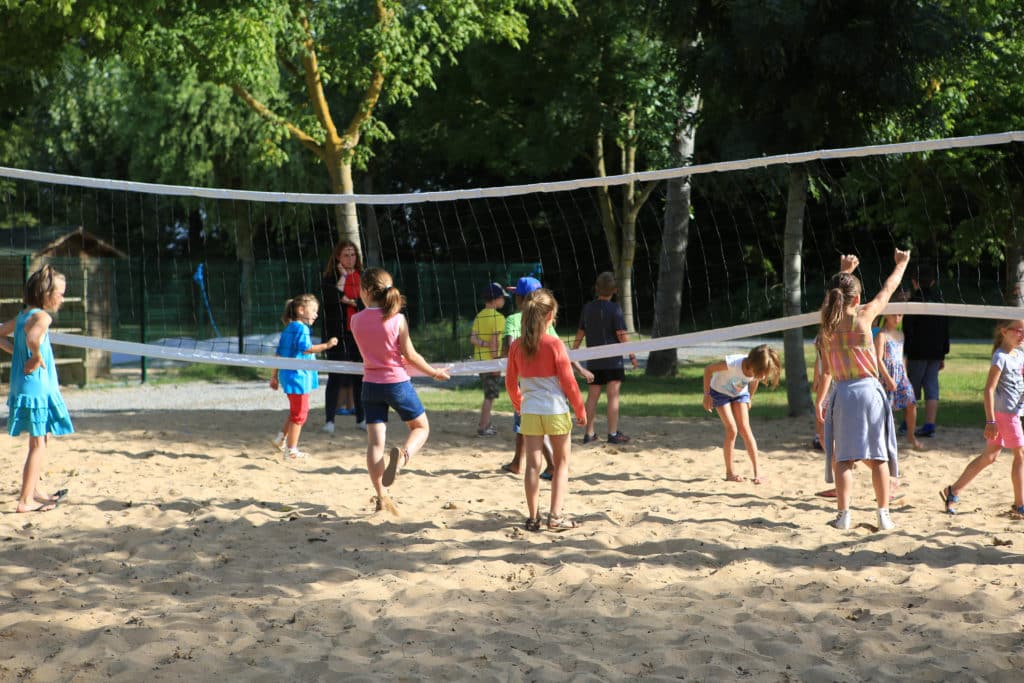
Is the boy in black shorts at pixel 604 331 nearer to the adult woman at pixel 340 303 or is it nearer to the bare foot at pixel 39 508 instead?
the adult woman at pixel 340 303

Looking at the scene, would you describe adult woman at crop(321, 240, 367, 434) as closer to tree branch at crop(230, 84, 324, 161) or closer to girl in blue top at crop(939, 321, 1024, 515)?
girl in blue top at crop(939, 321, 1024, 515)

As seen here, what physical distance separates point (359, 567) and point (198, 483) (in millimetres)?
2332

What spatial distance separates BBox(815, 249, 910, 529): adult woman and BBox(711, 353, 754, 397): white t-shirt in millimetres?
1350

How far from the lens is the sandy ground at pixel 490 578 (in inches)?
165

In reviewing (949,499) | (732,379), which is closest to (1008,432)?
(949,499)

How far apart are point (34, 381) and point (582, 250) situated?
25329 mm

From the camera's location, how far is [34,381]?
6.35 m

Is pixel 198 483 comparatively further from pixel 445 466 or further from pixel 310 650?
pixel 310 650

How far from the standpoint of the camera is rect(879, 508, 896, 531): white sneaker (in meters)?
6.08

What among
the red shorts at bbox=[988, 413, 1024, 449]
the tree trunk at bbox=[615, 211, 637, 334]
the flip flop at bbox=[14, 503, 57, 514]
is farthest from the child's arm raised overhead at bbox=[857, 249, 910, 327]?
the tree trunk at bbox=[615, 211, 637, 334]

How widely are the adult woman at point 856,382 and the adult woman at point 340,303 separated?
4.25 meters

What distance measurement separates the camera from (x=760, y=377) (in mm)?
7207

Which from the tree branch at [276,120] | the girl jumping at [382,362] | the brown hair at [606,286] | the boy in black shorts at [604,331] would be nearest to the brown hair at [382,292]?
the girl jumping at [382,362]

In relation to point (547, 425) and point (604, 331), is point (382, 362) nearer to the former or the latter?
point (547, 425)
